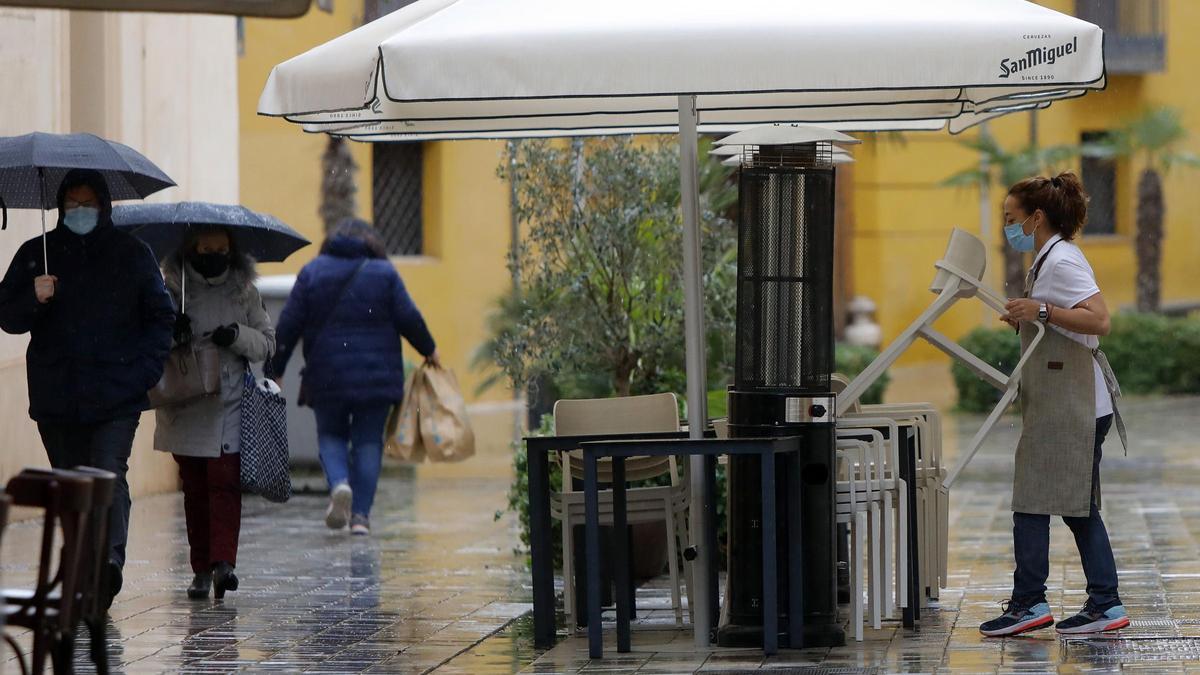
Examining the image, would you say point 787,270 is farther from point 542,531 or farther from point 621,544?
point 542,531

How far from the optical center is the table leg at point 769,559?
21.3ft

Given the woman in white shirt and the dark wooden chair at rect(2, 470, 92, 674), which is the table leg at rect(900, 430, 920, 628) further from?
the dark wooden chair at rect(2, 470, 92, 674)

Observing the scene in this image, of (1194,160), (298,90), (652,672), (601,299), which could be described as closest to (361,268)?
(601,299)

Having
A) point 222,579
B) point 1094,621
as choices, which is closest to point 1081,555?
point 1094,621

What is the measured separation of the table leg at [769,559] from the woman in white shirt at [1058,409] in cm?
87

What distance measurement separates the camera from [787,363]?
676cm

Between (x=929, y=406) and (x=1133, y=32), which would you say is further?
(x=1133, y=32)

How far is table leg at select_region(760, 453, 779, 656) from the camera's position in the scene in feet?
21.3

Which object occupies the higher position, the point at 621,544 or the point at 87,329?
the point at 87,329

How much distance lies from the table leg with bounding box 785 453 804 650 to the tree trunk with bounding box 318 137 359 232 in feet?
44.7

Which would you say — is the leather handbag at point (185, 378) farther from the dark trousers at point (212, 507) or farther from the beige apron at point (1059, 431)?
the beige apron at point (1059, 431)

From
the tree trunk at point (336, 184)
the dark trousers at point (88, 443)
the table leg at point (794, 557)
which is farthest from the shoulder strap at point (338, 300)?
the tree trunk at point (336, 184)

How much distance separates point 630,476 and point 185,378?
1.97 m

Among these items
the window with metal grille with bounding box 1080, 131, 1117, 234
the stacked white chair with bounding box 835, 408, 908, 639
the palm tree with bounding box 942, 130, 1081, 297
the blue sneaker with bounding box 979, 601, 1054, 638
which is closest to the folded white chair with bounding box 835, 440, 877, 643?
the stacked white chair with bounding box 835, 408, 908, 639
